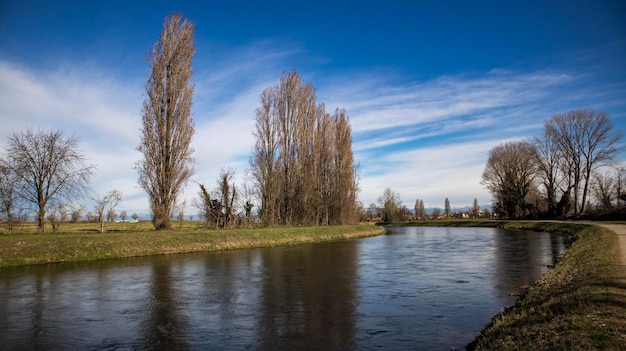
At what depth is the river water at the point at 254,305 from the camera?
700cm

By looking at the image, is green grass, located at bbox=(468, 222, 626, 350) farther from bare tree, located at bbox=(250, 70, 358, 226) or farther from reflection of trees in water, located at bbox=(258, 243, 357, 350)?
bare tree, located at bbox=(250, 70, 358, 226)

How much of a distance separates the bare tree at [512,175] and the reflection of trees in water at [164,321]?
197ft

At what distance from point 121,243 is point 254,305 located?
14486mm

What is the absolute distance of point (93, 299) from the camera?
10344 millimetres

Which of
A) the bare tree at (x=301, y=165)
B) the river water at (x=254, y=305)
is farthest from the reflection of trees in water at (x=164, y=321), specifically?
the bare tree at (x=301, y=165)

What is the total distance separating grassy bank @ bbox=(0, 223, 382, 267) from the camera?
17.6 metres

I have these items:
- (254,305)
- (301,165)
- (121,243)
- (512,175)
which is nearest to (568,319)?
(254,305)

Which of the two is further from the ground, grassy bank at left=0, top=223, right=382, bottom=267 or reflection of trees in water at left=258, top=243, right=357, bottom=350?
grassy bank at left=0, top=223, right=382, bottom=267

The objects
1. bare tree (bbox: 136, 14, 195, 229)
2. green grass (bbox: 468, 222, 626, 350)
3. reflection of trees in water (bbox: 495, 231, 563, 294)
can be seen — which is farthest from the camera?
bare tree (bbox: 136, 14, 195, 229)

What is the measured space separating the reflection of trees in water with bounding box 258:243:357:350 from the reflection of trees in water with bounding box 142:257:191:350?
1.60m

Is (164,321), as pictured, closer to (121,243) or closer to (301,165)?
(121,243)

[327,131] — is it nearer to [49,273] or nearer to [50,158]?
[50,158]

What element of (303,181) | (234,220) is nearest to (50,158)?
(234,220)

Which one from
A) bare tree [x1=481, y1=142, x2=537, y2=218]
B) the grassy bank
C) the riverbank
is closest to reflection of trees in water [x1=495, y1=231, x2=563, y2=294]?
the riverbank
